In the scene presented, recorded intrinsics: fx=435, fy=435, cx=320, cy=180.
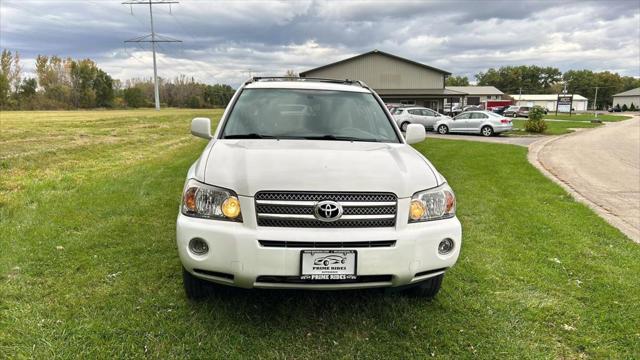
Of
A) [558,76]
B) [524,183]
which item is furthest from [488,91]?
[524,183]

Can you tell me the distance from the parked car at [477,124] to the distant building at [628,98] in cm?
9203

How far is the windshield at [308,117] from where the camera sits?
3.65 m

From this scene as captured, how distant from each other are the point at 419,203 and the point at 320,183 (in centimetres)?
67

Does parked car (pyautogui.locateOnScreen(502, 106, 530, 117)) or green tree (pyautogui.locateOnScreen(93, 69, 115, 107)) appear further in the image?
green tree (pyautogui.locateOnScreen(93, 69, 115, 107))

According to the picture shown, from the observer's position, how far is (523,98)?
105m

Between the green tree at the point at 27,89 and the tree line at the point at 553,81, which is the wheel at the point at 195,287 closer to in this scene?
the green tree at the point at 27,89

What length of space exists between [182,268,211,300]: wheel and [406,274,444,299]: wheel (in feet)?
5.18

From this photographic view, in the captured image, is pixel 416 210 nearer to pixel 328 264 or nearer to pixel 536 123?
pixel 328 264

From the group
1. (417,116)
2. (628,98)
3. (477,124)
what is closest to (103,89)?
(417,116)

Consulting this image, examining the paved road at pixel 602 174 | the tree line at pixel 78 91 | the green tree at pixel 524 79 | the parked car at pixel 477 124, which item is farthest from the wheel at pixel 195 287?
the green tree at pixel 524 79

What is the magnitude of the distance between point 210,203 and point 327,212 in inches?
29.2

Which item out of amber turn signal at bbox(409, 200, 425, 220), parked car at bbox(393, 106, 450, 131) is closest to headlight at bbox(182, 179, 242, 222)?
amber turn signal at bbox(409, 200, 425, 220)

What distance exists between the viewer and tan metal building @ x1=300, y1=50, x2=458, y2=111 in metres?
41.1

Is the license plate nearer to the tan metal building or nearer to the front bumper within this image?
the front bumper
